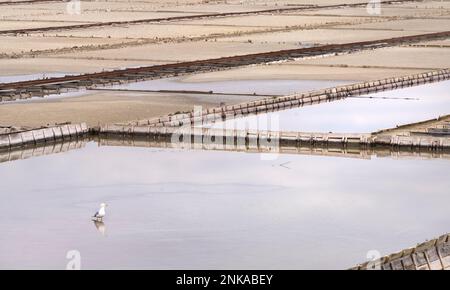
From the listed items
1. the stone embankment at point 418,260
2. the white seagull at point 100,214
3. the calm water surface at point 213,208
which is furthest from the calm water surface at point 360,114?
the stone embankment at point 418,260

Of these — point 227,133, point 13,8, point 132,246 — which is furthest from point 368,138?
point 13,8

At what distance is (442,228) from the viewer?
10.7 meters

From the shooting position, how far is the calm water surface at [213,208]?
9805 mm

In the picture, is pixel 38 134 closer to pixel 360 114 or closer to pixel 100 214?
pixel 100 214

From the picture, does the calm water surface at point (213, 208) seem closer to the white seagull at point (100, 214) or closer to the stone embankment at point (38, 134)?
the white seagull at point (100, 214)

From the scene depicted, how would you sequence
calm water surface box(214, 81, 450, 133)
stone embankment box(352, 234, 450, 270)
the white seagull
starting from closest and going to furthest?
stone embankment box(352, 234, 450, 270) < the white seagull < calm water surface box(214, 81, 450, 133)

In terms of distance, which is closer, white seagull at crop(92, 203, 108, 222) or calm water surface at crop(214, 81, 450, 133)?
white seagull at crop(92, 203, 108, 222)

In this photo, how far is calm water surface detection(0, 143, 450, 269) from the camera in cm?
980

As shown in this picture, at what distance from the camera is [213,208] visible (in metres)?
11.5

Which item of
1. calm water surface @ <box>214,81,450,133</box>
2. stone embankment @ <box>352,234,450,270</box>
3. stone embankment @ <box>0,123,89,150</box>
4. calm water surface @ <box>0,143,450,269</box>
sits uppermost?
calm water surface @ <box>214,81,450,133</box>

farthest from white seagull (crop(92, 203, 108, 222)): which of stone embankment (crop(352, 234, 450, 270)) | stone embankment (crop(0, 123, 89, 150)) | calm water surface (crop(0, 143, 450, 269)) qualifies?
stone embankment (crop(0, 123, 89, 150))

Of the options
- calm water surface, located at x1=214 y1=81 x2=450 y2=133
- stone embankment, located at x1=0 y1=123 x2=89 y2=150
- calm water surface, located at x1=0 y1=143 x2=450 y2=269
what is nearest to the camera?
calm water surface, located at x1=0 y1=143 x2=450 y2=269

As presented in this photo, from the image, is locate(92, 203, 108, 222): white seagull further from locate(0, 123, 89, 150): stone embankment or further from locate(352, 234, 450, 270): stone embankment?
locate(0, 123, 89, 150): stone embankment

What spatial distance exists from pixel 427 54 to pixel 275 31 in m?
8.01
